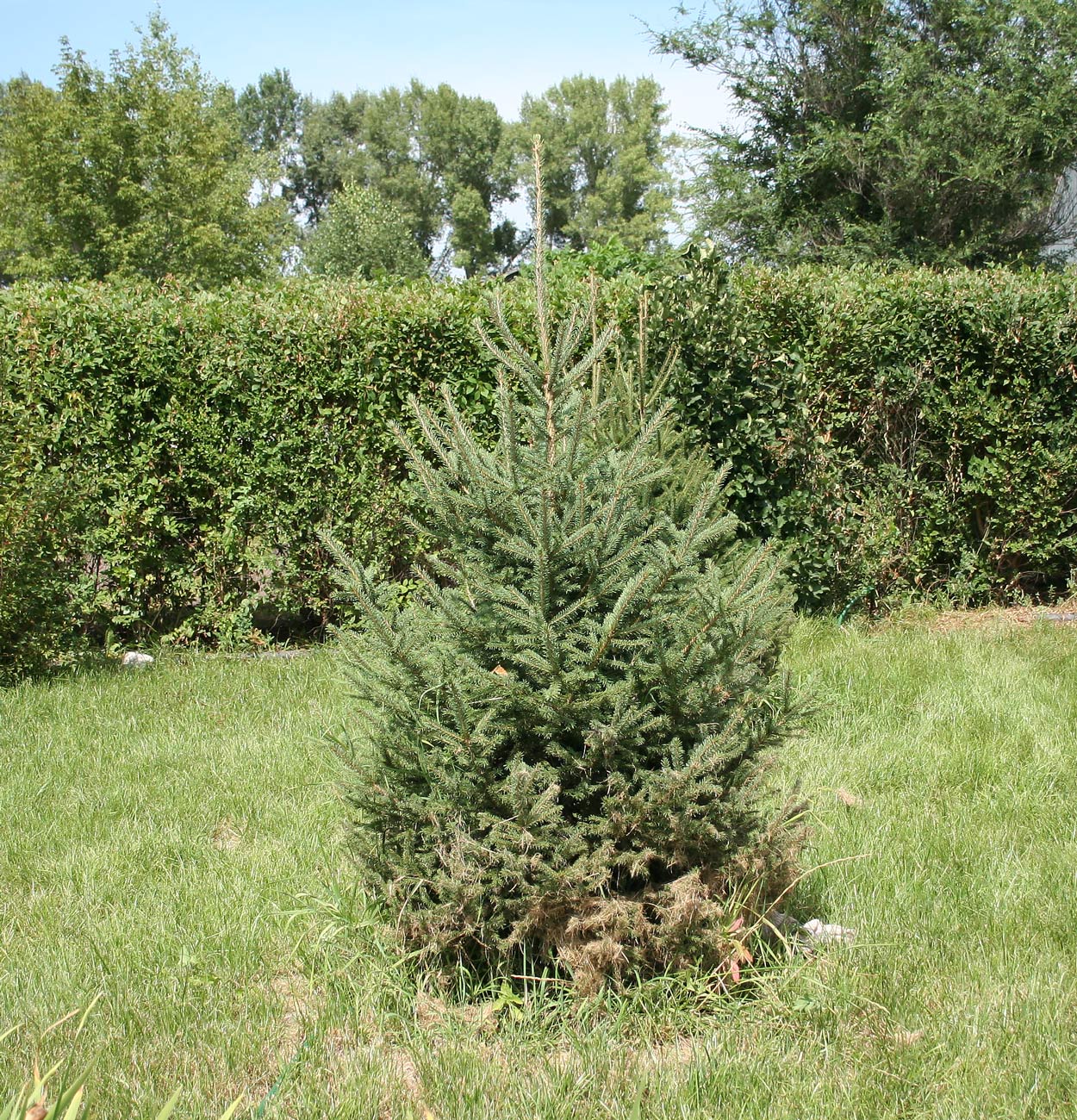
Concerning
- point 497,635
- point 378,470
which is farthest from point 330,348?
point 497,635

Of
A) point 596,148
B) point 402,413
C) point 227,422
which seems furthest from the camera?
point 596,148

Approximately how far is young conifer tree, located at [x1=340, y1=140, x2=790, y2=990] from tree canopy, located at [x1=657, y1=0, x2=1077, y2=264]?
14.1 meters

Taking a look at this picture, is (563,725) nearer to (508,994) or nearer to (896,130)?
(508,994)

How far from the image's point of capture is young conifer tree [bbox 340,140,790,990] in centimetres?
246

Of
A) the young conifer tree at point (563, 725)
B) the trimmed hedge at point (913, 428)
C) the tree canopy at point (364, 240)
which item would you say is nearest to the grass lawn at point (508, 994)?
the young conifer tree at point (563, 725)

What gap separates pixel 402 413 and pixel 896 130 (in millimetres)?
11580

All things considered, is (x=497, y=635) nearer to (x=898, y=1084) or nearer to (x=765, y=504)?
(x=898, y=1084)

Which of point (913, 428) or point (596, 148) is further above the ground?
point (596, 148)

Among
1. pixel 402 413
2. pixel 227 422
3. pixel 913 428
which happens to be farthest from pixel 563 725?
pixel 913 428

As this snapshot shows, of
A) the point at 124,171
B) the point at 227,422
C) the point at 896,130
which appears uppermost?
the point at 124,171

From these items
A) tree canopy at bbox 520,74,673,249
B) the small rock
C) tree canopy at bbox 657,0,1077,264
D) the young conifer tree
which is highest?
tree canopy at bbox 520,74,673,249

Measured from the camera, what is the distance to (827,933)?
9.58ft

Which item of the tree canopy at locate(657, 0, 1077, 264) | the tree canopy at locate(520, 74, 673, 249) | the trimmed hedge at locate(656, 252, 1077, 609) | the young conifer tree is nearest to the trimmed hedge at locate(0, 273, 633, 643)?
the trimmed hedge at locate(656, 252, 1077, 609)

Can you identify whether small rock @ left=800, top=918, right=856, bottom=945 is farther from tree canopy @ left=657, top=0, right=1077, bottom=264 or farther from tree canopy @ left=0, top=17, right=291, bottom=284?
tree canopy @ left=0, top=17, right=291, bottom=284
